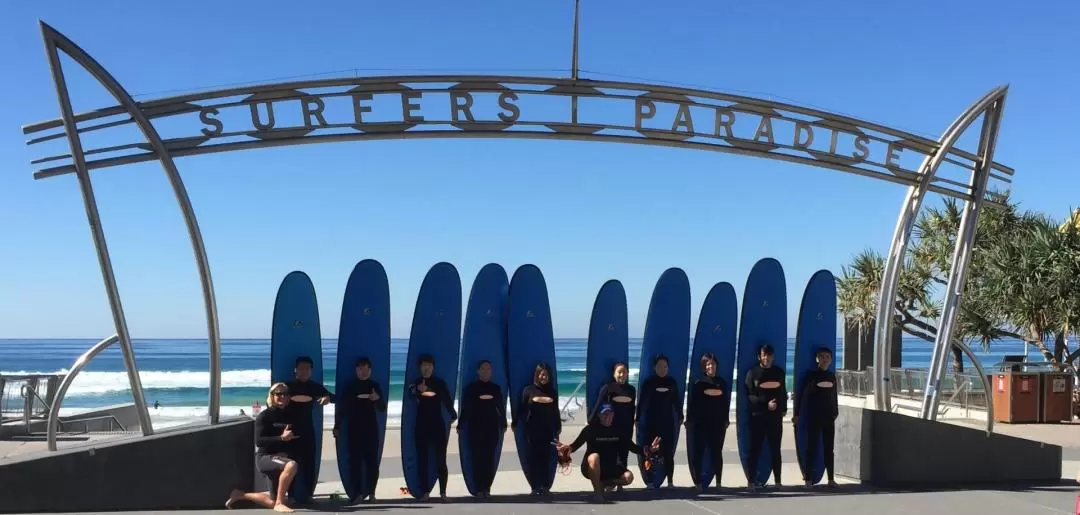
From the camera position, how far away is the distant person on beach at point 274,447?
6.12 meters

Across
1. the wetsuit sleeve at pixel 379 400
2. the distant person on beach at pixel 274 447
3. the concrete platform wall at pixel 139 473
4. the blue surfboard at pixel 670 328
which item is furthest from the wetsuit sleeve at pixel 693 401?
the concrete platform wall at pixel 139 473

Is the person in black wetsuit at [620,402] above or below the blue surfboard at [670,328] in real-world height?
below

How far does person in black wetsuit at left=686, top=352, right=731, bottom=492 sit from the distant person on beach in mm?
3036

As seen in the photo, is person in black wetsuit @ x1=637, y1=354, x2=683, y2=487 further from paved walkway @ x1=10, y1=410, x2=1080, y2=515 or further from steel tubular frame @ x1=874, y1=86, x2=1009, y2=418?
steel tubular frame @ x1=874, y1=86, x2=1009, y2=418

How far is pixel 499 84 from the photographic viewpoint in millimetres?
6629

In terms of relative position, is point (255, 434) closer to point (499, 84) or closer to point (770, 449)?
point (499, 84)

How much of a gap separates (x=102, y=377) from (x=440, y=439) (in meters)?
46.4

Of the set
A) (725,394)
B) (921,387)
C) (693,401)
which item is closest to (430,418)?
(693,401)

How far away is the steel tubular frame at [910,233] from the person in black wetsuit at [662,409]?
5.87ft

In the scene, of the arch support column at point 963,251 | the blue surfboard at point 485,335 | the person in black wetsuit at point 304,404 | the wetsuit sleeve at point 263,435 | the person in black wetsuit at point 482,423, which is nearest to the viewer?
the wetsuit sleeve at point 263,435

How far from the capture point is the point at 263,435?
6.24m

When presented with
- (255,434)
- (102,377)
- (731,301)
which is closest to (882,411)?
(731,301)

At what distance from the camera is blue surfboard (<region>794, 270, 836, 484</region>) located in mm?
7578

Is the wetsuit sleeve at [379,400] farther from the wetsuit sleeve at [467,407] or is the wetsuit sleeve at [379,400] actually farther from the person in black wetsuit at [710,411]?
the person in black wetsuit at [710,411]
